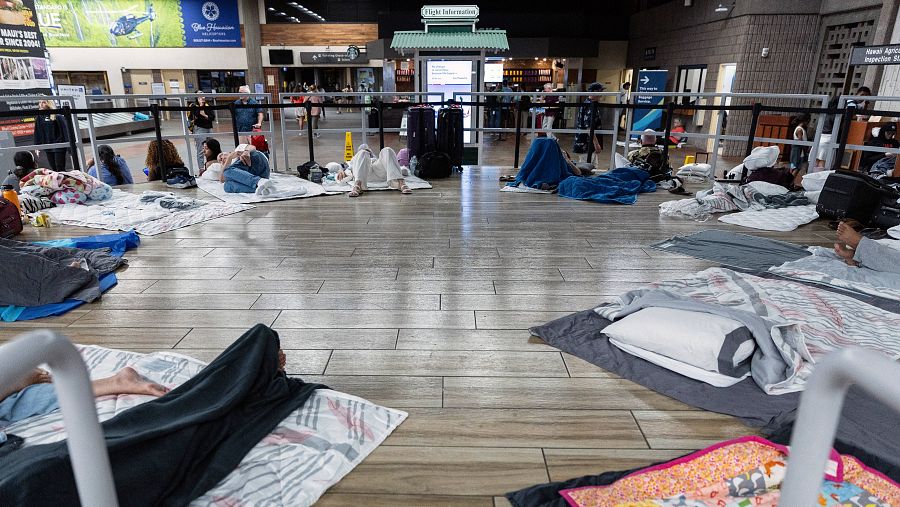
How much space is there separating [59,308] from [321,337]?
1.67m

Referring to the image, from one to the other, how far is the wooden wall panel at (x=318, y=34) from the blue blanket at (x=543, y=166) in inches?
544

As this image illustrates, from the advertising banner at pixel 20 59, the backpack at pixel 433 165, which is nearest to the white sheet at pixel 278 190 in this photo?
the backpack at pixel 433 165

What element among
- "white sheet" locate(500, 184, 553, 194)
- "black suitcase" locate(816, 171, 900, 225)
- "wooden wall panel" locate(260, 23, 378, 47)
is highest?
"wooden wall panel" locate(260, 23, 378, 47)

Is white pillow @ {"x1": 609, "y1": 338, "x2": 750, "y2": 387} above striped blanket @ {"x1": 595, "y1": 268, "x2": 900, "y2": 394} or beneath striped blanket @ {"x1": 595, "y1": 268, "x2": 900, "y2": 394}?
beneath

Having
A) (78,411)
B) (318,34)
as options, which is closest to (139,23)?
(318,34)

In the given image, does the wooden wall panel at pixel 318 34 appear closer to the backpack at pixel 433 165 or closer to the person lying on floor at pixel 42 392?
the backpack at pixel 433 165

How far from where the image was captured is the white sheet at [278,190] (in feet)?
20.8

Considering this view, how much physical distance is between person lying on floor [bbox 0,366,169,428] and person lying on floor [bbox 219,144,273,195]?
4.45m

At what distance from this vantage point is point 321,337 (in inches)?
118

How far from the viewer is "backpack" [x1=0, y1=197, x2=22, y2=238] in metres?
4.69

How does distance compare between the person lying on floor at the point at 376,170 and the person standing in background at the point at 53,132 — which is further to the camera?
the person standing in background at the point at 53,132

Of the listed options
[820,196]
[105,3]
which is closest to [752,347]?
[820,196]

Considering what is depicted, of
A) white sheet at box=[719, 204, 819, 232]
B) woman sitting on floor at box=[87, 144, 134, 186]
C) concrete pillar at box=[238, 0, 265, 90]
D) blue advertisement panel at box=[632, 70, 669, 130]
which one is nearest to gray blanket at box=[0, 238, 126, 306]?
woman sitting on floor at box=[87, 144, 134, 186]

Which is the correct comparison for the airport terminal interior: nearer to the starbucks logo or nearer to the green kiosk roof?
the green kiosk roof
